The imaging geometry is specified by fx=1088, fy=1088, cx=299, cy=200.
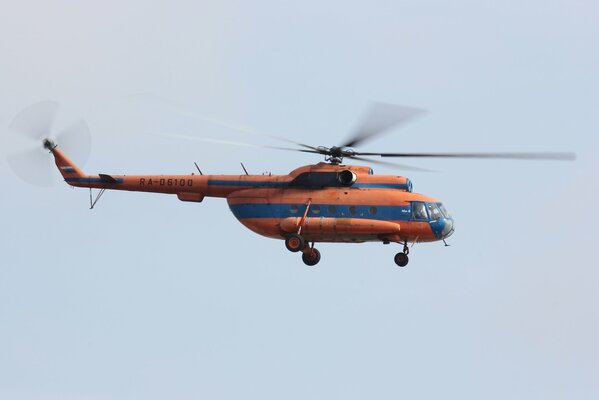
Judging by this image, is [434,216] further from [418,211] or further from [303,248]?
[303,248]

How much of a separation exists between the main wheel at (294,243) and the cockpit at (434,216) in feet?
12.4

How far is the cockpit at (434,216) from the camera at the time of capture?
35.7m

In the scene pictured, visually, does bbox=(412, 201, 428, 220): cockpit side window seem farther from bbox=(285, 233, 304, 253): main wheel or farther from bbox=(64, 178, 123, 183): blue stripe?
bbox=(64, 178, 123, 183): blue stripe

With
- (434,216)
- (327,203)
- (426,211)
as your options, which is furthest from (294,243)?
(434,216)

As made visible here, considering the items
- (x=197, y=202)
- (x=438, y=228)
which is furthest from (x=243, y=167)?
(x=438, y=228)

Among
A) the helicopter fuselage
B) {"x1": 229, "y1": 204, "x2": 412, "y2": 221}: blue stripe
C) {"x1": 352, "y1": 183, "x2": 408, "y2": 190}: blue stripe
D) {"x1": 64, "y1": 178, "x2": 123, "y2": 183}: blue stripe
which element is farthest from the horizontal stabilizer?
{"x1": 352, "y1": 183, "x2": 408, "y2": 190}: blue stripe

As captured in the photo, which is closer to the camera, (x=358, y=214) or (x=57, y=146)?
(x=358, y=214)

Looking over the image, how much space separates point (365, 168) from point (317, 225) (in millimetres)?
2908

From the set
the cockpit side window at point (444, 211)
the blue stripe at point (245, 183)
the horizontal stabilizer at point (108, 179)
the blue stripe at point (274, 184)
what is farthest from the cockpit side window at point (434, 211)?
the horizontal stabilizer at point (108, 179)

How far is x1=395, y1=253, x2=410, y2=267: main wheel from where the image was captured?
35719 millimetres

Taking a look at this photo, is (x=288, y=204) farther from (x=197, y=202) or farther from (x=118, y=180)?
(x=118, y=180)

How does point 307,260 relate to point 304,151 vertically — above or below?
below

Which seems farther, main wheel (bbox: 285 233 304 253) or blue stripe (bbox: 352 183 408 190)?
blue stripe (bbox: 352 183 408 190)

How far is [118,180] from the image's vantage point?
38031 millimetres
